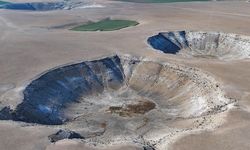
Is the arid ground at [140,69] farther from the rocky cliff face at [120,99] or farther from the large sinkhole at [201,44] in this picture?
the large sinkhole at [201,44]

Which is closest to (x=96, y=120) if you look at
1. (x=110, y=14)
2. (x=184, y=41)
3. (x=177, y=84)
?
(x=177, y=84)

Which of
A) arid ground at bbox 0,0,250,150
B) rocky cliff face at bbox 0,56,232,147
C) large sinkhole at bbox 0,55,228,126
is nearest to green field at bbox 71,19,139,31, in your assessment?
arid ground at bbox 0,0,250,150

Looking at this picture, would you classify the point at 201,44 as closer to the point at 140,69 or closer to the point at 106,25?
the point at 140,69

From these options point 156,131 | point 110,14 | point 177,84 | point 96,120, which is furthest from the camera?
point 110,14

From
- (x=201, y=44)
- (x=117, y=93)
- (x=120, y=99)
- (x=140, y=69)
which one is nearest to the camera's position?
(x=120, y=99)

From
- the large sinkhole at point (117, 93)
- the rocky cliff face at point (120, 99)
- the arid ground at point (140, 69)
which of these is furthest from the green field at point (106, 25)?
the rocky cliff face at point (120, 99)

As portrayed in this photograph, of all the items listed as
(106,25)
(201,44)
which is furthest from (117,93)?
(106,25)

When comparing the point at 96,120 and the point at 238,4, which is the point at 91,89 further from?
the point at 238,4
